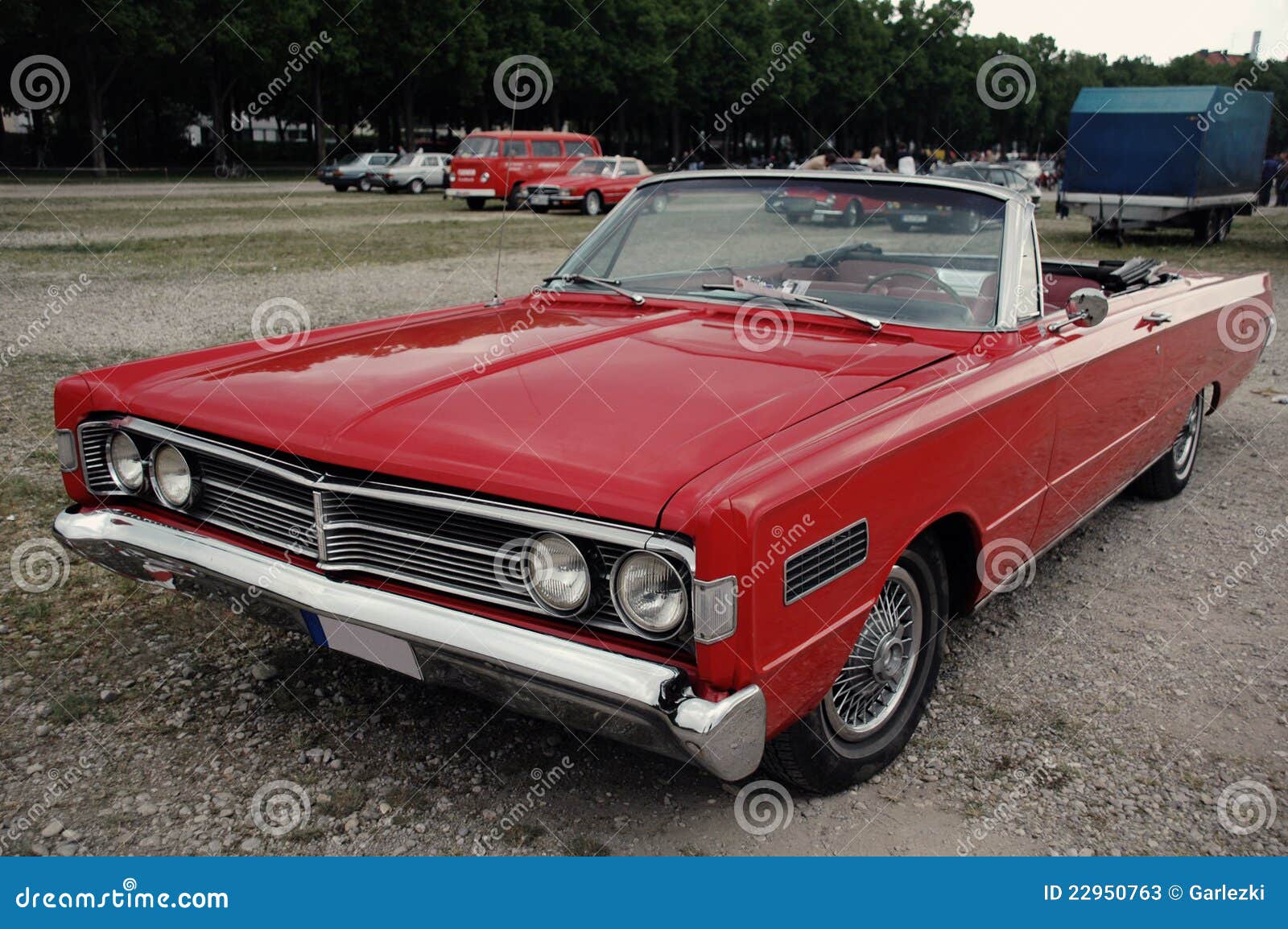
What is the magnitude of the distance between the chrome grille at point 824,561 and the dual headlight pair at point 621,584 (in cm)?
24

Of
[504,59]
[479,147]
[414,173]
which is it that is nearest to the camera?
[479,147]

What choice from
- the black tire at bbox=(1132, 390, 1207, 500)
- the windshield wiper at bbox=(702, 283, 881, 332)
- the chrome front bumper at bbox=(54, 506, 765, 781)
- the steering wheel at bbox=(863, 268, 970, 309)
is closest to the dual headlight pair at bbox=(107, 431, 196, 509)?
the chrome front bumper at bbox=(54, 506, 765, 781)

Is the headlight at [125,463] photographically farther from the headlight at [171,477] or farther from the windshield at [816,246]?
the windshield at [816,246]

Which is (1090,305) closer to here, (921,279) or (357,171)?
(921,279)

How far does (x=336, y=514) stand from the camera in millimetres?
2701

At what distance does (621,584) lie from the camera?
233 centimetres

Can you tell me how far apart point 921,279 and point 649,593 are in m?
1.84

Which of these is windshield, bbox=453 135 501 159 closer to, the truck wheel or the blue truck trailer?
the blue truck trailer

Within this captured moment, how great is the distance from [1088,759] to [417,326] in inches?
101

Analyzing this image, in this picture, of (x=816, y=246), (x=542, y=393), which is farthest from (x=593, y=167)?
(x=542, y=393)

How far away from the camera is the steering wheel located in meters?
3.54

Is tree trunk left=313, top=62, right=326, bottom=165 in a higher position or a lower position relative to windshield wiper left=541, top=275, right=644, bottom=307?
higher

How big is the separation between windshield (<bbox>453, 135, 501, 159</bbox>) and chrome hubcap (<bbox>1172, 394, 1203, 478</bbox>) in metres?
22.1

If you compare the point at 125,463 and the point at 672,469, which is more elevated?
the point at 672,469
